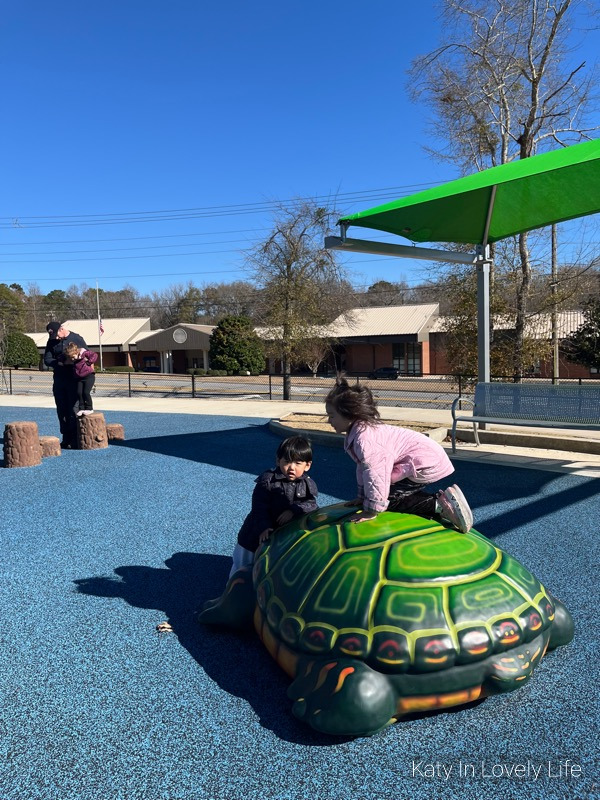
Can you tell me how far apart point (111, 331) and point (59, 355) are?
56.5m

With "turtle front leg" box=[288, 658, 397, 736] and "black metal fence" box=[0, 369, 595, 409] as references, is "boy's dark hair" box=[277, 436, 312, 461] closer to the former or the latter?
"turtle front leg" box=[288, 658, 397, 736]

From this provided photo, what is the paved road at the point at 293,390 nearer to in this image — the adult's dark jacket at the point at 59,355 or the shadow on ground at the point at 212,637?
the adult's dark jacket at the point at 59,355

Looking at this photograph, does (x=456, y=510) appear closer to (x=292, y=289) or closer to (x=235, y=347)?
(x=292, y=289)

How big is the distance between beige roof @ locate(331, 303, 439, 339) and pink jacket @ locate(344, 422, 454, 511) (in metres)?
40.2

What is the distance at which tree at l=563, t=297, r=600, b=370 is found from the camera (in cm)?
2745

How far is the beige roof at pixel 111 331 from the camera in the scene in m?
60.9

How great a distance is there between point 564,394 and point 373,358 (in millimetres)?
38146

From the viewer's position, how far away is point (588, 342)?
27.6 m

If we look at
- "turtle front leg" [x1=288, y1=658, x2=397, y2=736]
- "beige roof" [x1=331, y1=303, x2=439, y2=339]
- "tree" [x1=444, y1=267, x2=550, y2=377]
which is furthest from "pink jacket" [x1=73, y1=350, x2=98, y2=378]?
"beige roof" [x1=331, y1=303, x2=439, y2=339]

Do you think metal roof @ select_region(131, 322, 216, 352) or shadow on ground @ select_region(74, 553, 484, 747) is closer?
shadow on ground @ select_region(74, 553, 484, 747)

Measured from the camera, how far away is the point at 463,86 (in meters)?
16.0

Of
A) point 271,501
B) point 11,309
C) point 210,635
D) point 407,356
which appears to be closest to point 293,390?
point 407,356

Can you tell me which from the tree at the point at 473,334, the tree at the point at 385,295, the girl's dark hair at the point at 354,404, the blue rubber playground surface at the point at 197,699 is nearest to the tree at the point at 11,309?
the tree at the point at 385,295

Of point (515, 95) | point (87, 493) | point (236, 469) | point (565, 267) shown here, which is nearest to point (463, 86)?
point (515, 95)
